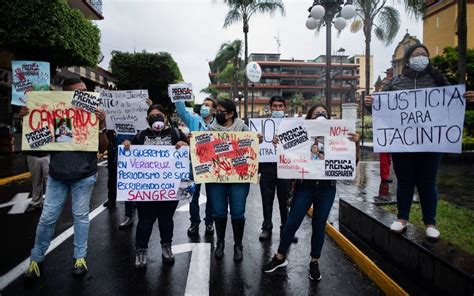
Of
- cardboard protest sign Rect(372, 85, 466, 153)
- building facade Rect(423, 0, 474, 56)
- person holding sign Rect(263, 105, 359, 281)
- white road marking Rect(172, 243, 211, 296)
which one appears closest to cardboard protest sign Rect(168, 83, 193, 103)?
white road marking Rect(172, 243, 211, 296)

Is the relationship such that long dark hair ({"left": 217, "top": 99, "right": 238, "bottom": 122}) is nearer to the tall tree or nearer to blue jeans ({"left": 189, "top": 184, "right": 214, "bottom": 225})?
blue jeans ({"left": 189, "top": 184, "right": 214, "bottom": 225})

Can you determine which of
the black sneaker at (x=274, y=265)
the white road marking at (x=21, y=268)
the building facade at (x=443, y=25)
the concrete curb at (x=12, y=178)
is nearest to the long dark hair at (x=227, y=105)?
the black sneaker at (x=274, y=265)

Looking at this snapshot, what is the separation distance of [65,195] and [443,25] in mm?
37255

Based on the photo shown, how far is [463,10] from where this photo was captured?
421 inches

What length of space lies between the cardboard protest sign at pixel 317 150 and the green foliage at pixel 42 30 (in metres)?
11.8

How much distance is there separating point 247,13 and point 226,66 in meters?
21.1

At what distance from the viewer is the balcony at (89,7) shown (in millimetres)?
21700

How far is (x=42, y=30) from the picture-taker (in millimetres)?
12523

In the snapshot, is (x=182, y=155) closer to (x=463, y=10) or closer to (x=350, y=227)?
(x=350, y=227)

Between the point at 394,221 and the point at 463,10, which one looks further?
the point at 463,10

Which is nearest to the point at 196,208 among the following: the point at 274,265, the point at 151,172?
the point at 151,172

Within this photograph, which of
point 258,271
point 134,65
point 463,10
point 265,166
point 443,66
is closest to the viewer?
point 258,271

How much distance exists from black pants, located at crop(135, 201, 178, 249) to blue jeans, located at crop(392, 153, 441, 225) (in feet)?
8.92

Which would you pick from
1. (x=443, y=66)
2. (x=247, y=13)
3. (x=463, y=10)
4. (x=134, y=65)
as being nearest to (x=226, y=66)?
(x=134, y=65)
